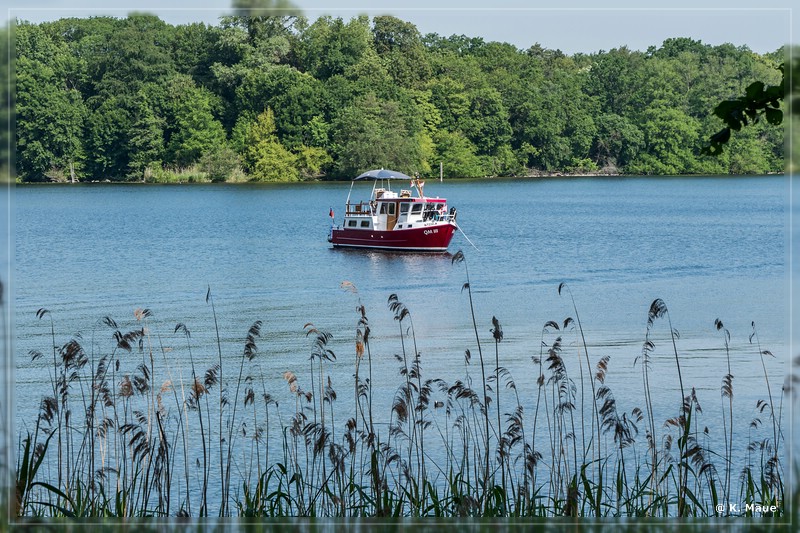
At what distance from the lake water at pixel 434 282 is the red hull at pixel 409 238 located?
390mm

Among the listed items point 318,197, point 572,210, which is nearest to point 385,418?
point 572,210

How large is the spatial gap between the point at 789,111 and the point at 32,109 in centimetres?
7194

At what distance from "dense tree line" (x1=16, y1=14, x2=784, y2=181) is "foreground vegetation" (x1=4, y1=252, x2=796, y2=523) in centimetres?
5498

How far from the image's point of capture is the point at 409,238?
3625cm

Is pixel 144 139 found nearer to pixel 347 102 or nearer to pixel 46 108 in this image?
pixel 46 108

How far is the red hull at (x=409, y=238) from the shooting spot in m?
36.2

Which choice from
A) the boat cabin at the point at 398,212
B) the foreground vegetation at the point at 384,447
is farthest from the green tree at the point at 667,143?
the foreground vegetation at the point at 384,447

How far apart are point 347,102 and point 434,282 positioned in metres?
48.0

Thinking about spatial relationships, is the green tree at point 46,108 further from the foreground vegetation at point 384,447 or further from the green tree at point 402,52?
the foreground vegetation at point 384,447

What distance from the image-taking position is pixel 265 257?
36.4 m

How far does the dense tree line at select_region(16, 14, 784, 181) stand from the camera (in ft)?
232

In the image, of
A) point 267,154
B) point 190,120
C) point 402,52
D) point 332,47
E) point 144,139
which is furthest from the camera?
point 267,154

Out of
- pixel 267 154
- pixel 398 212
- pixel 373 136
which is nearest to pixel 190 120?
pixel 267 154

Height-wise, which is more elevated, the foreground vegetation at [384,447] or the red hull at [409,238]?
A: the red hull at [409,238]
